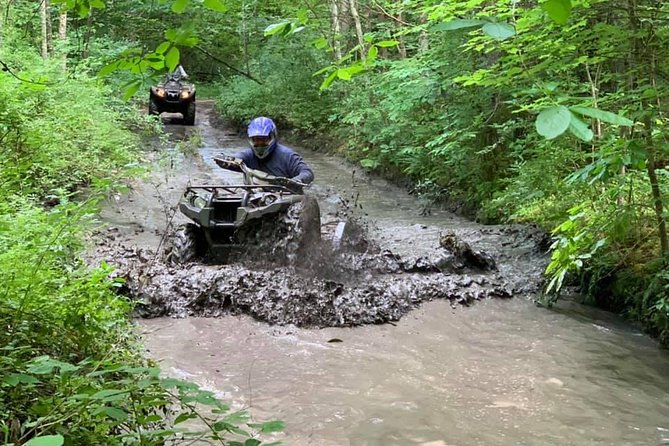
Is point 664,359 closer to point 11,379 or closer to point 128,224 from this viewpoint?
point 11,379

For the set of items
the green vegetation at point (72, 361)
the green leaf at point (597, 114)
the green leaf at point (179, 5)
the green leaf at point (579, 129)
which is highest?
the green leaf at point (179, 5)

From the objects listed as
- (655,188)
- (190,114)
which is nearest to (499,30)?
(655,188)

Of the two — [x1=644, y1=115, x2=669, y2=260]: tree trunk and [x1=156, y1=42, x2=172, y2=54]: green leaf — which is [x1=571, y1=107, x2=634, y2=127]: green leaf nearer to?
[x1=156, y1=42, x2=172, y2=54]: green leaf

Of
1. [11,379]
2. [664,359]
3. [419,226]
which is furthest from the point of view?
[419,226]

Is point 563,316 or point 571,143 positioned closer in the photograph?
point 563,316

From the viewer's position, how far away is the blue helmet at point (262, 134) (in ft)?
26.2

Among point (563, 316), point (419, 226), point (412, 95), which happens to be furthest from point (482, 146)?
point (563, 316)

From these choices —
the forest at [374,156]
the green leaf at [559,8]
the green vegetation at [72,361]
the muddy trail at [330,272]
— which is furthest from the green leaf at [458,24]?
the muddy trail at [330,272]

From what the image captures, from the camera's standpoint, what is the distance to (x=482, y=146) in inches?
480

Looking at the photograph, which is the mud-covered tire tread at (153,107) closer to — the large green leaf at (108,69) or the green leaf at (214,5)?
the large green leaf at (108,69)

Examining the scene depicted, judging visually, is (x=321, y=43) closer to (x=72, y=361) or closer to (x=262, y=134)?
(x=72, y=361)

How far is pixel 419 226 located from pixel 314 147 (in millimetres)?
10697

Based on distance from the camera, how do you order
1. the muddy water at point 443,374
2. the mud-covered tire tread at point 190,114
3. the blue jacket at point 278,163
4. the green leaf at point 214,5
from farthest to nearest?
the mud-covered tire tread at point 190,114 < the blue jacket at point 278,163 < the muddy water at point 443,374 < the green leaf at point 214,5

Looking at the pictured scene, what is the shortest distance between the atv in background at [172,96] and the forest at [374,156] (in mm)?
2480
